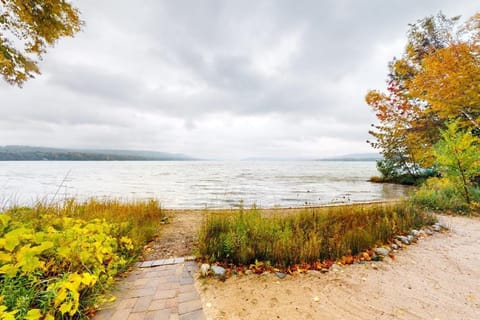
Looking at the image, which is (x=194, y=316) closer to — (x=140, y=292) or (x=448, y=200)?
(x=140, y=292)

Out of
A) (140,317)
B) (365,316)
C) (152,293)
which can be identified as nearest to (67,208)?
(152,293)

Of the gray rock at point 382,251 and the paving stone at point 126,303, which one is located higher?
the gray rock at point 382,251

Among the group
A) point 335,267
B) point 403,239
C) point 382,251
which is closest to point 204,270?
point 335,267

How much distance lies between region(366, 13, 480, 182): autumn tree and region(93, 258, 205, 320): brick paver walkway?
10949mm

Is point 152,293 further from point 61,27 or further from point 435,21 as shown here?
point 435,21

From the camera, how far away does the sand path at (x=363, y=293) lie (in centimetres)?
231

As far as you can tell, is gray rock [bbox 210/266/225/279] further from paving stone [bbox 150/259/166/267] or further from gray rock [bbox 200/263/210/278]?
paving stone [bbox 150/259/166/267]

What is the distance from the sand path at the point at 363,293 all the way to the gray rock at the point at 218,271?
12cm

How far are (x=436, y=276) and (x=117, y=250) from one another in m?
5.03

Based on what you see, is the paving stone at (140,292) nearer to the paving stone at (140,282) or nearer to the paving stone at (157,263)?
the paving stone at (140,282)

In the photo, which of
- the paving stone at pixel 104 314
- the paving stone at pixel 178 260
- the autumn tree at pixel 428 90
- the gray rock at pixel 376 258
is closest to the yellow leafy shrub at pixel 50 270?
the paving stone at pixel 104 314

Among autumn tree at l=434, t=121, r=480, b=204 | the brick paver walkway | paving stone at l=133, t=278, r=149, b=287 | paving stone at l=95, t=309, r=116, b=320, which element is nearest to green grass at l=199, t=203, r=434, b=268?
the brick paver walkway

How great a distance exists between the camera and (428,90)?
32.4ft

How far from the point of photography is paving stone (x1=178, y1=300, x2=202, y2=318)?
232cm
